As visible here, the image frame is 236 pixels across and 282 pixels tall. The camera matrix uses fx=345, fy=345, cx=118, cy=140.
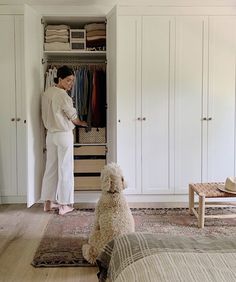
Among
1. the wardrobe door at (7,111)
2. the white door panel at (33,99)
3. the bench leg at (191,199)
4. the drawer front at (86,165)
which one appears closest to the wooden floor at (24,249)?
the white door panel at (33,99)

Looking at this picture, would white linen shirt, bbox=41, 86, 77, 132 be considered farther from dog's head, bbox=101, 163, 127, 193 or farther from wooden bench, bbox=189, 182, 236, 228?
wooden bench, bbox=189, 182, 236, 228

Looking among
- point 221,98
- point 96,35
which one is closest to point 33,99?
point 96,35

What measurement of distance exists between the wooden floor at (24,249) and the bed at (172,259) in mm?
937

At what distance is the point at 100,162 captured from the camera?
4102 millimetres

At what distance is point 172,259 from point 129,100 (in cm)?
288

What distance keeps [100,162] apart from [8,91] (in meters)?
1.33

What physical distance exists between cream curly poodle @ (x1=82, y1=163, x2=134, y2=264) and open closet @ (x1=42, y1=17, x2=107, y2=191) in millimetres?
1619

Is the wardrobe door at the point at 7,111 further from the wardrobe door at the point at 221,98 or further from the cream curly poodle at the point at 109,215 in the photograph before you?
the wardrobe door at the point at 221,98

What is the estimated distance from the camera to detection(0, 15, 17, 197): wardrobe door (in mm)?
3867

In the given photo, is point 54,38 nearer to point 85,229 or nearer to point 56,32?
point 56,32

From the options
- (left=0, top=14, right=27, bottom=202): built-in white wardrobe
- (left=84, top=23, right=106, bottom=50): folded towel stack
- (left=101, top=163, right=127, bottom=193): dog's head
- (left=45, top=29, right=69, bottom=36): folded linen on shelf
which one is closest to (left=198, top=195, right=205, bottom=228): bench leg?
(left=101, top=163, right=127, bottom=193): dog's head

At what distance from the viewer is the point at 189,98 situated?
392 centimetres

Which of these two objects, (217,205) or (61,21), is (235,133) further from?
(61,21)

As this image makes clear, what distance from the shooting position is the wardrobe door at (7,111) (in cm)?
387
